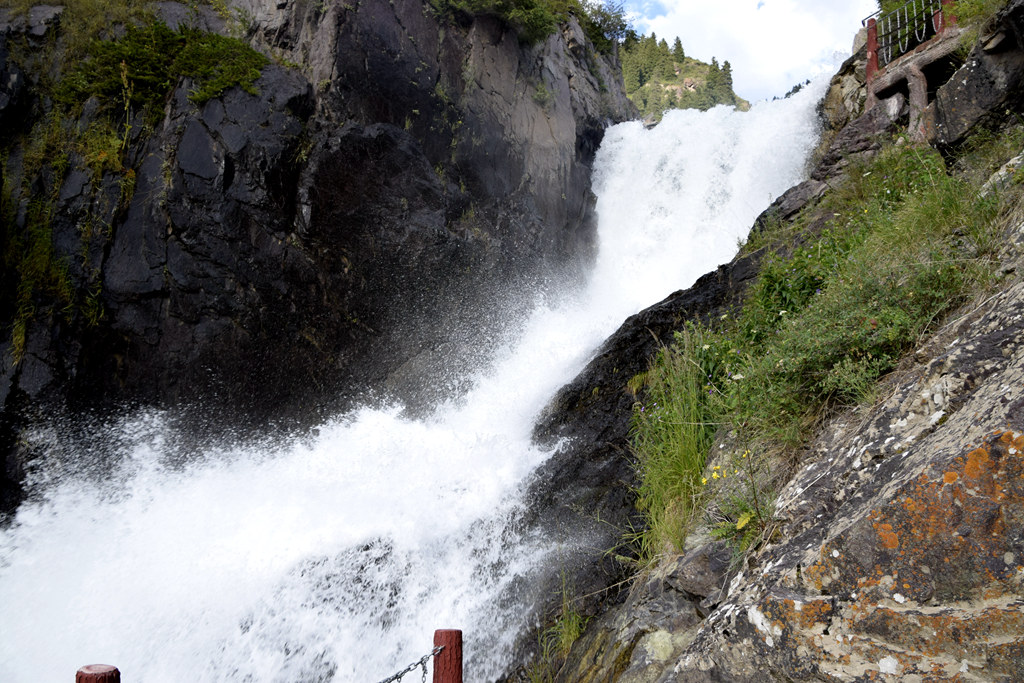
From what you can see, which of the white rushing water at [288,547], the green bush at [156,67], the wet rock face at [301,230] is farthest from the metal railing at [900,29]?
the green bush at [156,67]

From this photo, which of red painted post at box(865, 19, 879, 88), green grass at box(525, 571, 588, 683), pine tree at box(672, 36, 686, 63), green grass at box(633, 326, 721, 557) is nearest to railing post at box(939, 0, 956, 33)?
red painted post at box(865, 19, 879, 88)

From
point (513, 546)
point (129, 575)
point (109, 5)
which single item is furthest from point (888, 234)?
point (109, 5)

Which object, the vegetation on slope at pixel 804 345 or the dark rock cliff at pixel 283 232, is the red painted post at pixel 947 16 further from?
the dark rock cliff at pixel 283 232

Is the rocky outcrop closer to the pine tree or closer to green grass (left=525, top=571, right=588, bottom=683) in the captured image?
green grass (left=525, top=571, right=588, bottom=683)

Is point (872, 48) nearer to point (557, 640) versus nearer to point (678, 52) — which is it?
point (557, 640)

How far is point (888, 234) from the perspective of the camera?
4.25 metres

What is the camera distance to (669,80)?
50.0m

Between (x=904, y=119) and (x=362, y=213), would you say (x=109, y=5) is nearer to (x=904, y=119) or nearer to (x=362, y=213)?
(x=362, y=213)

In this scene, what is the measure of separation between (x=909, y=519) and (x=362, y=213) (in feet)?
28.0

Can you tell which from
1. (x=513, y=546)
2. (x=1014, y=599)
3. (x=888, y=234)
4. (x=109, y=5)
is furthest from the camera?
(x=109, y=5)

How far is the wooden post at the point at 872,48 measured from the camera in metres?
9.12

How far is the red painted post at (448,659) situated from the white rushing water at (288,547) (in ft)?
5.71

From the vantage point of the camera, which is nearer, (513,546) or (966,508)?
(966,508)

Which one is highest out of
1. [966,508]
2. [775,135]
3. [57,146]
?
[57,146]
